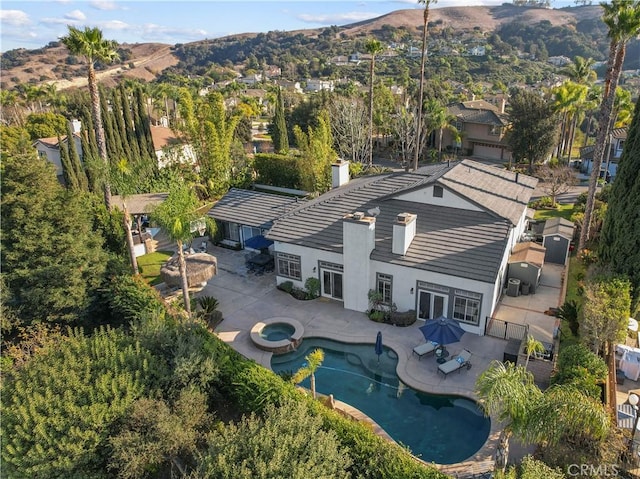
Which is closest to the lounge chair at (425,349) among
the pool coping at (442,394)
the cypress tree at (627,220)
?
the pool coping at (442,394)

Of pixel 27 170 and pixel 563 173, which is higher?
pixel 27 170

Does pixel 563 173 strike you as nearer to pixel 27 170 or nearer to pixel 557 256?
pixel 557 256

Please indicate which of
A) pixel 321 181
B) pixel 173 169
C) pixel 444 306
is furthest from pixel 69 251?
pixel 173 169

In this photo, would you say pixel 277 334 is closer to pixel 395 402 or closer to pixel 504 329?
pixel 395 402

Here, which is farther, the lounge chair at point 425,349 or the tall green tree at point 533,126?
the tall green tree at point 533,126

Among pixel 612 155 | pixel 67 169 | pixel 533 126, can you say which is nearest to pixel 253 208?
pixel 67 169

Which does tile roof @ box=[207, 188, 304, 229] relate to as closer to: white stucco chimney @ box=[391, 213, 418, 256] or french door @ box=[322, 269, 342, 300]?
french door @ box=[322, 269, 342, 300]

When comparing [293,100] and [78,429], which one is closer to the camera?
[78,429]

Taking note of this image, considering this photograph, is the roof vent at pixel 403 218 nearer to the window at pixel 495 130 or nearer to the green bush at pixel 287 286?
the green bush at pixel 287 286
